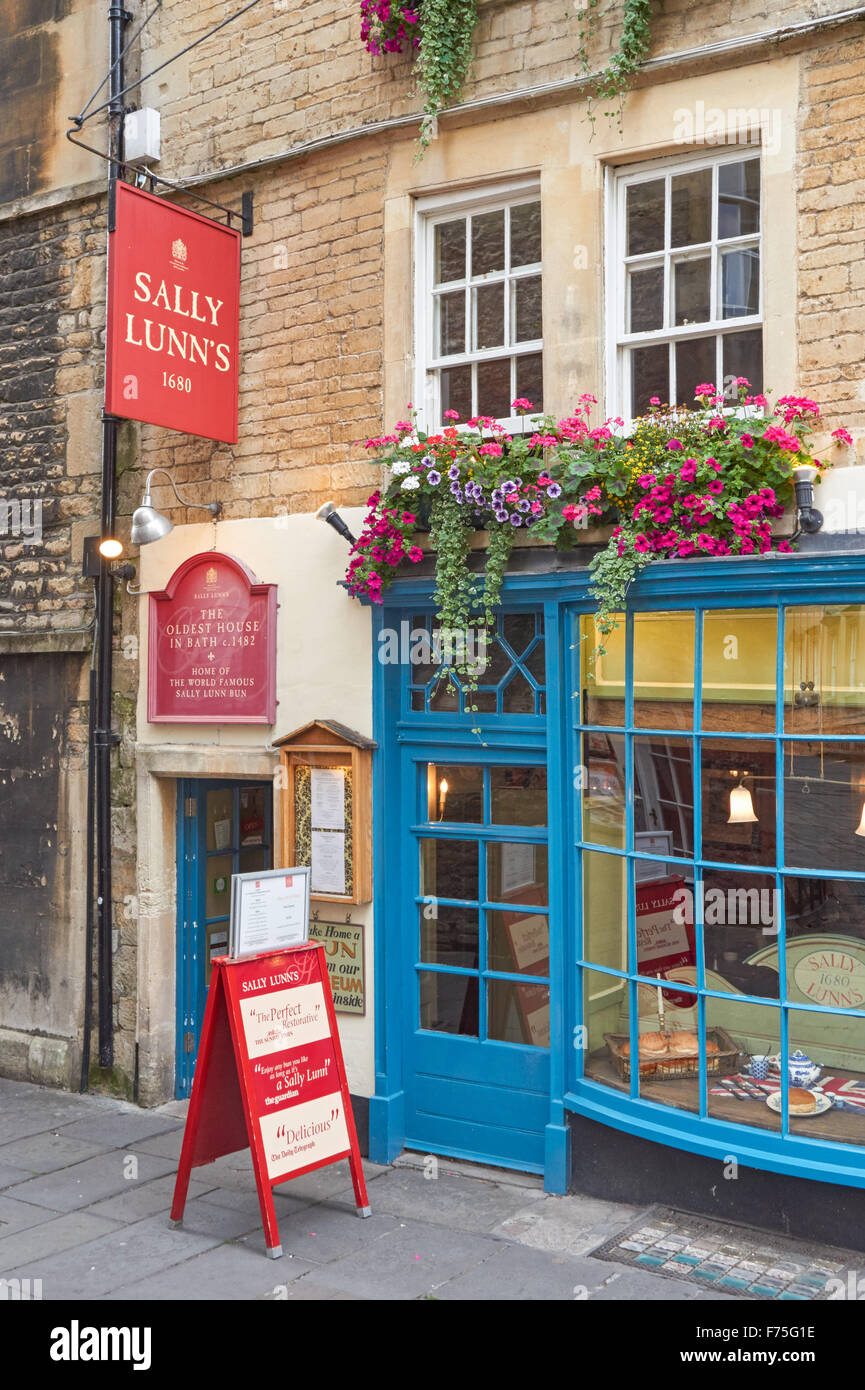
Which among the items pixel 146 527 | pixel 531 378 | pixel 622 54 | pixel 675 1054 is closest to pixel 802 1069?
pixel 675 1054

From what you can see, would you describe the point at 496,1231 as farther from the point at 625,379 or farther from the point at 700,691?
the point at 625,379

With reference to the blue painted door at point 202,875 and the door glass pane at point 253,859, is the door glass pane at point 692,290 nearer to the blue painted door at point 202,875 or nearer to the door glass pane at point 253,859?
the blue painted door at point 202,875

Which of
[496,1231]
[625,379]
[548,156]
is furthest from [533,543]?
[496,1231]

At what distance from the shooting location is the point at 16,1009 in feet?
28.5

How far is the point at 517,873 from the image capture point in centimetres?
675

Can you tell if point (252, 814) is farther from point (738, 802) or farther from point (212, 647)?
point (738, 802)

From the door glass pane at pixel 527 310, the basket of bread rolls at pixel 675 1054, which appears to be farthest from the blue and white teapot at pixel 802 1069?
the door glass pane at pixel 527 310

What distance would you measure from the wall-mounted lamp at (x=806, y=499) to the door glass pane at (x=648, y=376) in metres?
1.04

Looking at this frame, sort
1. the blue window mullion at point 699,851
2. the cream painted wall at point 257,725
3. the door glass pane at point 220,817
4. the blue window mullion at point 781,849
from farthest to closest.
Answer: the door glass pane at point 220,817 < the cream painted wall at point 257,725 < the blue window mullion at point 699,851 < the blue window mullion at point 781,849

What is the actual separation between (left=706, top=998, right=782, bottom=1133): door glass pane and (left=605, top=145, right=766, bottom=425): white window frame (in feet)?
10.3

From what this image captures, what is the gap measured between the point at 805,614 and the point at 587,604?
1.15m

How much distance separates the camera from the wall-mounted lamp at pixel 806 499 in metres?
5.42

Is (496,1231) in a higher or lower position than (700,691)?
lower

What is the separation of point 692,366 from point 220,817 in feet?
14.5
